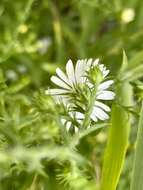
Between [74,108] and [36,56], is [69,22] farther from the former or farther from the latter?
[74,108]

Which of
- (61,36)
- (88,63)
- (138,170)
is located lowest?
(138,170)

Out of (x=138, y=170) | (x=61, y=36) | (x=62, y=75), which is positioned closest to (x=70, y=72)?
(x=62, y=75)

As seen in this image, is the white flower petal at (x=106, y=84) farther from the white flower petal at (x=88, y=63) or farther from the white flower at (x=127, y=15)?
the white flower at (x=127, y=15)

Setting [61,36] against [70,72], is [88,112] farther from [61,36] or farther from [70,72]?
[61,36]

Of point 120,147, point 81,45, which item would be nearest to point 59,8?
point 81,45

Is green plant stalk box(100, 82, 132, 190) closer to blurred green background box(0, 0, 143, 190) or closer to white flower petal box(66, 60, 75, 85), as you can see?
white flower petal box(66, 60, 75, 85)

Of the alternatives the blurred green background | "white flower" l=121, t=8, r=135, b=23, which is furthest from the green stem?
"white flower" l=121, t=8, r=135, b=23
